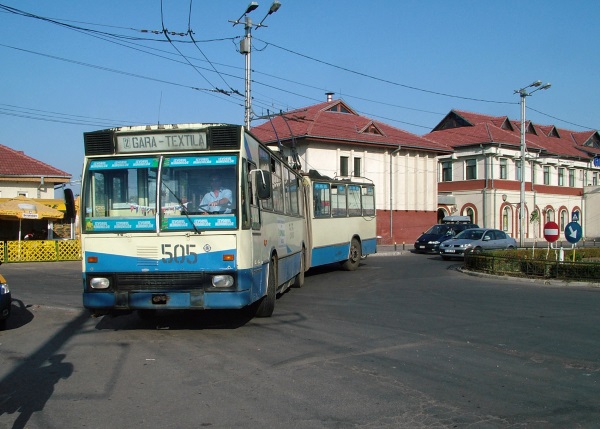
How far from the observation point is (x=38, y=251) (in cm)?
2958

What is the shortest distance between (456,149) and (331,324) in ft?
157

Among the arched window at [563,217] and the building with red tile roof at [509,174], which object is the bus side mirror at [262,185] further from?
the arched window at [563,217]

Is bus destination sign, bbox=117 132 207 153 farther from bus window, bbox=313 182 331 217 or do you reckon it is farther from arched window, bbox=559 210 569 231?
arched window, bbox=559 210 569 231

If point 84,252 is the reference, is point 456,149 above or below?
above

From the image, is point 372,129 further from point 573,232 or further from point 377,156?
point 573,232

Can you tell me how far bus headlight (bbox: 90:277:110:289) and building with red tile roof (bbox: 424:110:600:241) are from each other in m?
47.2

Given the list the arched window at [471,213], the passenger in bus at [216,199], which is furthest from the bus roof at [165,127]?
the arched window at [471,213]

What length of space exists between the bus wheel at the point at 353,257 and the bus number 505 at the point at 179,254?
1355cm

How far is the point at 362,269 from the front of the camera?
23.0 meters

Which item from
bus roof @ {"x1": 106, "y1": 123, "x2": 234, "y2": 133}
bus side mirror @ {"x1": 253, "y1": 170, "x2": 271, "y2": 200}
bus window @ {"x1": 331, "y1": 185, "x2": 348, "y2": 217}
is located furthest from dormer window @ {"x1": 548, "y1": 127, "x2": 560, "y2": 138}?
bus roof @ {"x1": 106, "y1": 123, "x2": 234, "y2": 133}

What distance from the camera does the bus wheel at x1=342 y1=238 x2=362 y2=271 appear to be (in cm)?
2215

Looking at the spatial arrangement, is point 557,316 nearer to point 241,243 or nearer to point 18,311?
point 241,243

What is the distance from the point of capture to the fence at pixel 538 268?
1742cm

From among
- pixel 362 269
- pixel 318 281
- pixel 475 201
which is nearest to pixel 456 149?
pixel 475 201
